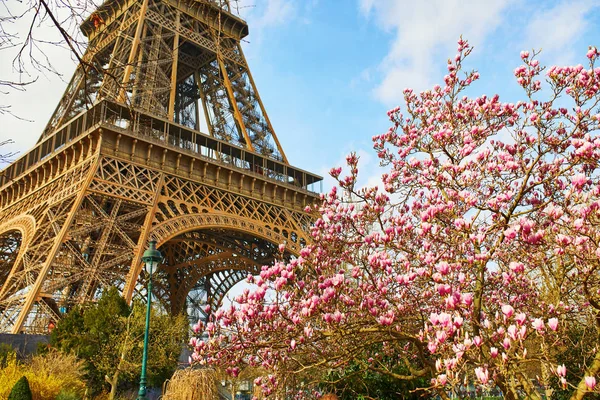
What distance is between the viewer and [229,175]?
26812mm

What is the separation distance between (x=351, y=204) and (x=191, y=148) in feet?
62.9

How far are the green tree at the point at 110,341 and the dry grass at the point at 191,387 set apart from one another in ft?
29.8

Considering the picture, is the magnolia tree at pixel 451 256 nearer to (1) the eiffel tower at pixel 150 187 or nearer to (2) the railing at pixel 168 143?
(1) the eiffel tower at pixel 150 187

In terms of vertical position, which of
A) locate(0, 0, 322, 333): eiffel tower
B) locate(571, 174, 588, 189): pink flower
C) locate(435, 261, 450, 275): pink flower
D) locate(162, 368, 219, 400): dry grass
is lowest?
Answer: locate(162, 368, 219, 400): dry grass

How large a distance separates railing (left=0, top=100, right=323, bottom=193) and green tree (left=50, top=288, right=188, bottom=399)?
7.79 metres

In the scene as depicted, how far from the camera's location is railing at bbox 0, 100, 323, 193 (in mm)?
24000

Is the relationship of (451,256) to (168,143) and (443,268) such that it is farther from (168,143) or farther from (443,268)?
(168,143)

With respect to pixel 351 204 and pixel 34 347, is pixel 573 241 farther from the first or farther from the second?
pixel 34 347

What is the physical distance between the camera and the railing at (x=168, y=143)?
24.0m

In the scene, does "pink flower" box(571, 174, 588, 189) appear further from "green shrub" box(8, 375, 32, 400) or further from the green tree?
the green tree

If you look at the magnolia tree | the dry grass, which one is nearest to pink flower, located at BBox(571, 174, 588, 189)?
the magnolia tree

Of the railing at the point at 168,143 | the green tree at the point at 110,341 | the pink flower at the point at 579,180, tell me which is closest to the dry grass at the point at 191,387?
the pink flower at the point at 579,180

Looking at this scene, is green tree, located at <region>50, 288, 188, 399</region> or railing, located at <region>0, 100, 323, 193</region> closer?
green tree, located at <region>50, 288, 188, 399</region>

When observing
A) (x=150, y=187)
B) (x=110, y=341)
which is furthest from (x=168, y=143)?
(x=110, y=341)
